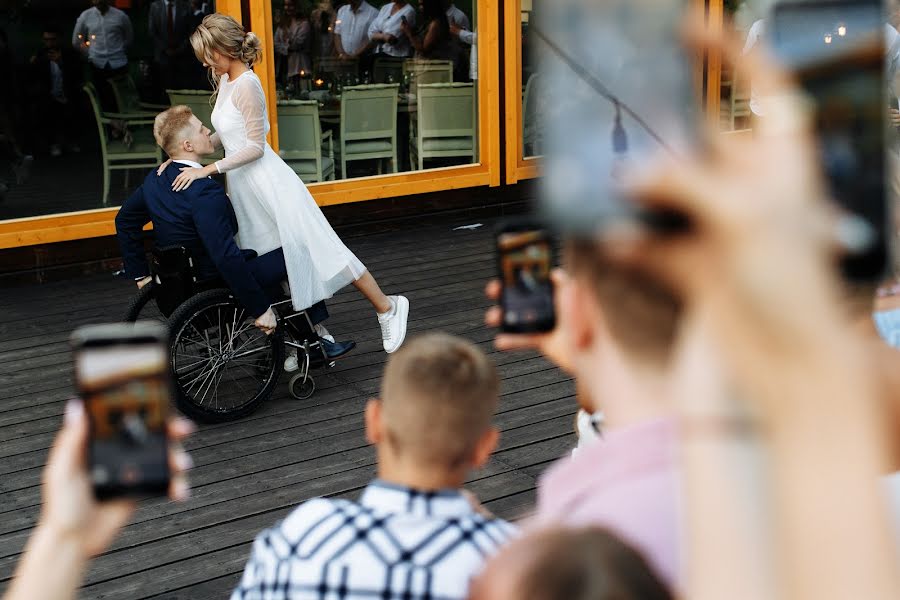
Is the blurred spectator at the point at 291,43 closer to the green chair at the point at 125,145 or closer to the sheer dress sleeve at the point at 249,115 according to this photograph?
the green chair at the point at 125,145

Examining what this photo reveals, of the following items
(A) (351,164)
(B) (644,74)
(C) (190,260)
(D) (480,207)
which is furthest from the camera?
(D) (480,207)

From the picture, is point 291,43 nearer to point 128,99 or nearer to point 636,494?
point 128,99

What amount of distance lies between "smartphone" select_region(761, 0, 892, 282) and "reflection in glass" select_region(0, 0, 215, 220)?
649 cm

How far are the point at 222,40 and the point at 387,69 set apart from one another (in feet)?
11.1

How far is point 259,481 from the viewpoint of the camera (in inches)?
151

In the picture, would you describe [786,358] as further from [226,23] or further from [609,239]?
[226,23]

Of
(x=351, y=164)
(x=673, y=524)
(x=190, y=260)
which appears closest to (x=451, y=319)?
(x=190, y=260)

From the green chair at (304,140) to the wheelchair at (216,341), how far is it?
9.71 feet

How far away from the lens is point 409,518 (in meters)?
1.49

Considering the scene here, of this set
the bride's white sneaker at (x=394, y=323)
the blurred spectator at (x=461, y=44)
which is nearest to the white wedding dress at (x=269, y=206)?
the bride's white sneaker at (x=394, y=323)

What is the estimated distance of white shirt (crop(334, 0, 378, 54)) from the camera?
748 centimetres

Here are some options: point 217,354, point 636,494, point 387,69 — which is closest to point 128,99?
point 387,69

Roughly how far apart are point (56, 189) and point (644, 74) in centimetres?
→ 655

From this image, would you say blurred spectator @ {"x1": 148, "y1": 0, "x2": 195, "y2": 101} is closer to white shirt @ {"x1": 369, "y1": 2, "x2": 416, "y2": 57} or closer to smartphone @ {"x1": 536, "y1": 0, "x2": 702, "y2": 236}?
white shirt @ {"x1": 369, "y1": 2, "x2": 416, "y2": 57}
